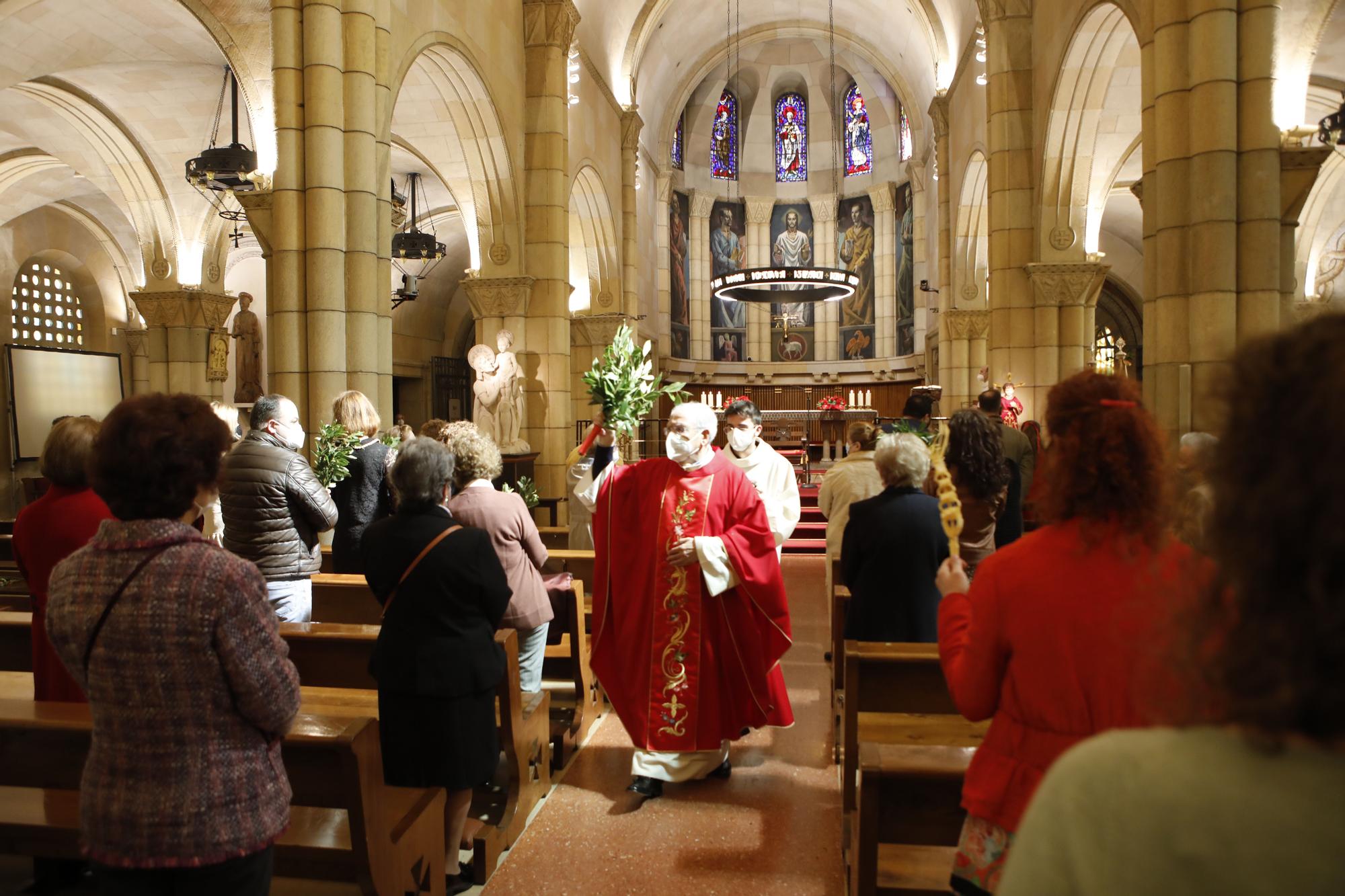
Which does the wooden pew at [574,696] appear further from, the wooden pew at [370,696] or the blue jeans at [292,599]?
the blue jeans at [292,599]

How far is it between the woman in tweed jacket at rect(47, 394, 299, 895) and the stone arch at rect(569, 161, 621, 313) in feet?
48.9

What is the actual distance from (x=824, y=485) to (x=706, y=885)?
301 centimetres

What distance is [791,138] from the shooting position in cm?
2552

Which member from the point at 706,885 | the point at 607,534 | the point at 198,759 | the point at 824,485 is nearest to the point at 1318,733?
the point at 198,759

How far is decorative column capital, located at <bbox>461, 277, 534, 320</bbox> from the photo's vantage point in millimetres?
12398

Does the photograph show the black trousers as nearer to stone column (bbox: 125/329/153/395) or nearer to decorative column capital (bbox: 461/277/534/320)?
decorative column capital (bbox: 461/277/534/320)

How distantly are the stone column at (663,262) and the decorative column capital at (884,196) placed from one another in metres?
5.57

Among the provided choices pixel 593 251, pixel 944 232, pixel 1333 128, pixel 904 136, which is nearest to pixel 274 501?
pixel 1333 128

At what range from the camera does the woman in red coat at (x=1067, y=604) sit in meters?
1.66

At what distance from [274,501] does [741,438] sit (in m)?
2.53

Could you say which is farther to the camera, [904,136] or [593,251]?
[904,136]

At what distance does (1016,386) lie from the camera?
37.7 feet

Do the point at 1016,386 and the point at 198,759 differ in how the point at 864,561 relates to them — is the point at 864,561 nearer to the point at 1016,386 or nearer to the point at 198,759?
the point at 198,759

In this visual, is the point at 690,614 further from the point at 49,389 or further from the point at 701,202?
the point at 701,202
